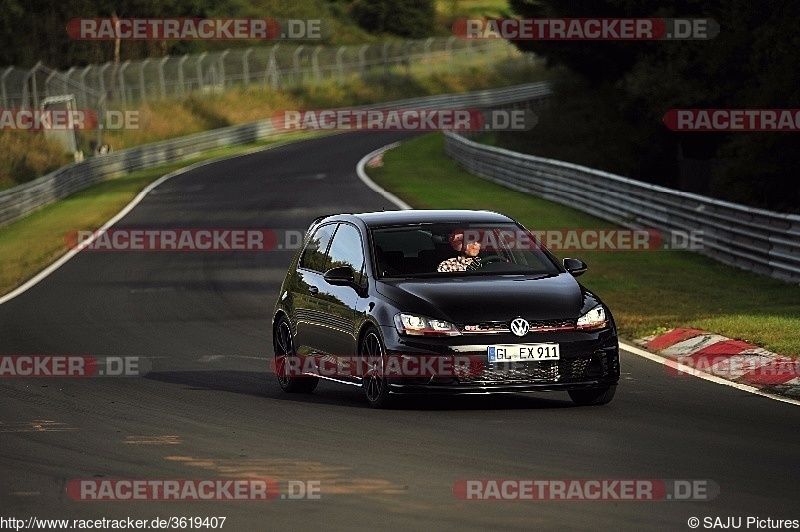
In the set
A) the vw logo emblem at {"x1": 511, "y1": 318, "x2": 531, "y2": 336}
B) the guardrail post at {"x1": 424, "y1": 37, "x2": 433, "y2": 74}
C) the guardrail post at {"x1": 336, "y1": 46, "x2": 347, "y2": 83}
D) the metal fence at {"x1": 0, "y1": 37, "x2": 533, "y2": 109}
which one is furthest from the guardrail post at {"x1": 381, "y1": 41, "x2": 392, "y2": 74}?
the vw logo emblem at {"x1": 511, "y1": 318, "x2": 531, "y2": 336}

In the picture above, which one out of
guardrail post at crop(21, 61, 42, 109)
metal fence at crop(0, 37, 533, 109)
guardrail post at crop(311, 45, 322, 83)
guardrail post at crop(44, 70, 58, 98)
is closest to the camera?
guardrail post at crop(21, 61, 42, 109)

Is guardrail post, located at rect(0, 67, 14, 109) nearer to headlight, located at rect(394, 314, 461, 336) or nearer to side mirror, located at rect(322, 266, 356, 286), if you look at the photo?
side mirror, located at rect(322, 266, 356, 286)

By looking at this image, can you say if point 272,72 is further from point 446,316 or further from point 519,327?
point 519,327

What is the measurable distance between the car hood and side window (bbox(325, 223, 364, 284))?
598 millimetres

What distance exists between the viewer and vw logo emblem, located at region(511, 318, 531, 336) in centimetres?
1196

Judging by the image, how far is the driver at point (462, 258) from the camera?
13094mm

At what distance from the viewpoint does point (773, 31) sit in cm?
3969

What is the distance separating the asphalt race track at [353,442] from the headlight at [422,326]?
62 cm

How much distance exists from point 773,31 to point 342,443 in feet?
103

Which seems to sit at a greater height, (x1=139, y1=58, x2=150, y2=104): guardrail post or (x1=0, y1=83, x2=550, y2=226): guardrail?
(x1=139, y1=58, x2=150, y2=104): guardrail post

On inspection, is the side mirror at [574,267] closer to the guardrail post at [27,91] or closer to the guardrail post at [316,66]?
the guardrail post at [27,91]

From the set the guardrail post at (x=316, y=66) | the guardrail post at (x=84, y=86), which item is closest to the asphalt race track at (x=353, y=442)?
the guardrail post at (x=84, y=86)

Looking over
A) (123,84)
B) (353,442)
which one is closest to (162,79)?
(123,84)

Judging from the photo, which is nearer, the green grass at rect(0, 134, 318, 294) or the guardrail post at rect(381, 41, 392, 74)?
the green grass at rect(0, 134, 318, 294)
